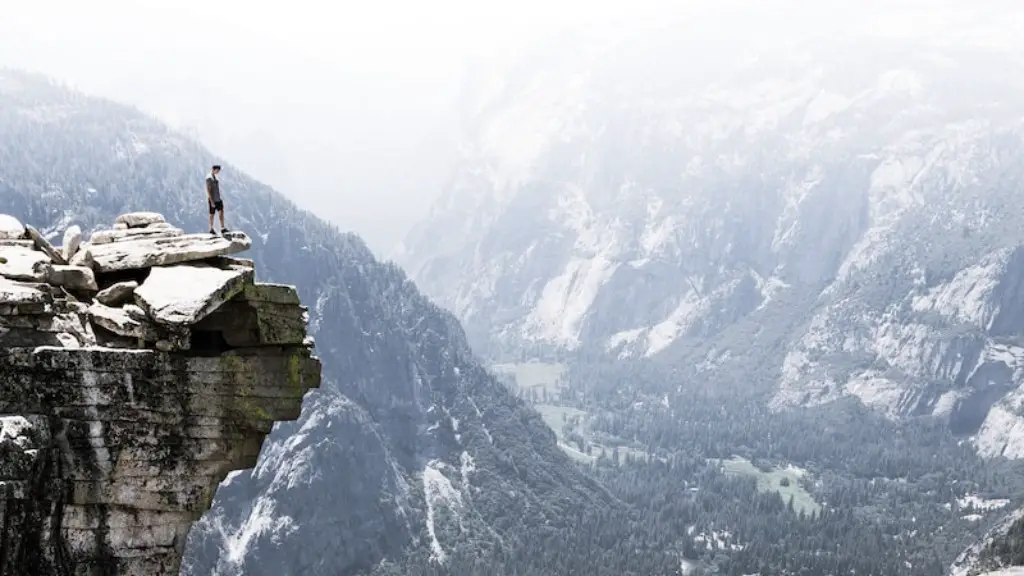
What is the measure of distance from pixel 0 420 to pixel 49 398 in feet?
6.41

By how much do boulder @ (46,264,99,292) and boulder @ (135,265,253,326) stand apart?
7.70 ft

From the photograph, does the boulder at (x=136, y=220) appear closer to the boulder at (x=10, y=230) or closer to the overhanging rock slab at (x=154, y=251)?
the overhanging rock slab at (x=154, y=251)

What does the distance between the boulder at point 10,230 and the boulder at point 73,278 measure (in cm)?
355

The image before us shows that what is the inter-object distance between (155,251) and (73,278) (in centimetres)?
324

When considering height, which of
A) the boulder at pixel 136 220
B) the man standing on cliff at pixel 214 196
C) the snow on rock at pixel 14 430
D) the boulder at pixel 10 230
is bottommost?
the snow on rock at pixel 14 430

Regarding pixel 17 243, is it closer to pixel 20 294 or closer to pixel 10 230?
pixel 10 230

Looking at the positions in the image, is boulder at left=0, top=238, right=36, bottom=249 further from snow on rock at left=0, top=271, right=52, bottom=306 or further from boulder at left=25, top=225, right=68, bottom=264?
snow on rock at left=0, top=271, right=52, bottom=306

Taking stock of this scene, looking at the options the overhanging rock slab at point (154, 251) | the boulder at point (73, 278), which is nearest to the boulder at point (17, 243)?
the overhanging rock slab at point (154, 251)

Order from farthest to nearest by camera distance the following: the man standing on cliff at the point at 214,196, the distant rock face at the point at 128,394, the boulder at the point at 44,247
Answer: the man standing on cliff at the point at 214,196 → the boulder at the point at 44,247 → the distant rock face at the point at 128,394

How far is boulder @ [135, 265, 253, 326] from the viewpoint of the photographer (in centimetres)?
3531

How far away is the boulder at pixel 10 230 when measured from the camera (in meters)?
40.2

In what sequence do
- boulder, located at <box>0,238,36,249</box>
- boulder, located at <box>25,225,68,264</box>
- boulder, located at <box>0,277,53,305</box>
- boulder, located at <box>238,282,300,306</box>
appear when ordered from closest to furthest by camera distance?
boulder, located at <box>0,277,53,305</box>, boulder, located at <box>238,282,300,306</box>, boulder, located at <box>0,238,36,249</box>, boulder, located at <box>25,225,68,264</box>

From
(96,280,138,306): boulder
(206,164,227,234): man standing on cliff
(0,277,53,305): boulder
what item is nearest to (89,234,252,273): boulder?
(96,280,138,306): boulder

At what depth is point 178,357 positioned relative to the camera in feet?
118
